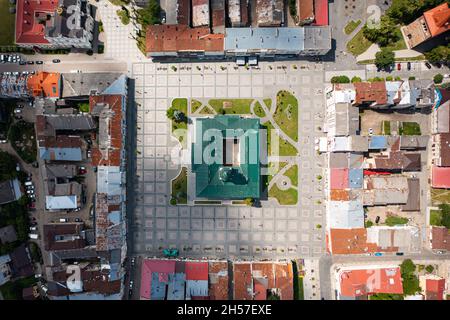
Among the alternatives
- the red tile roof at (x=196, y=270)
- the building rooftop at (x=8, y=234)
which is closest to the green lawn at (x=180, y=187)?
the red tile roof at (x=196, y=270)

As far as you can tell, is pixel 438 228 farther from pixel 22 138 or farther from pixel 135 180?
pixel 22 138

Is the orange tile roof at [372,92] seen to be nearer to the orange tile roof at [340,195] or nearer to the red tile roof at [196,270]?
the orange tile roof at [340,195]

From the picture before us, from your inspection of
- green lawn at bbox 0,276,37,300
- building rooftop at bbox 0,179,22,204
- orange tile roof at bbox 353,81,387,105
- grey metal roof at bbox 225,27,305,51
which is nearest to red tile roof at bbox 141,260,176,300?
green lawn at bbox 0,276,37,300

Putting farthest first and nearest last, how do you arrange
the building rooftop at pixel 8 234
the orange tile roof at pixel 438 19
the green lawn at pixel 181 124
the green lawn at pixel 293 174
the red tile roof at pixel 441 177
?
the green lawn at pixel 181 124, the green lawn at pixel 293 174, the building rooftop at pixel 8 234, the red tile roof at pixel 441 177, the orange tile roof at pixel 438 19

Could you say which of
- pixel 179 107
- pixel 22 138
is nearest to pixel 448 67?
pixel 179 107

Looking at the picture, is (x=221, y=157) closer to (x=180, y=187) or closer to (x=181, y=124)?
(x=180, y=187)
